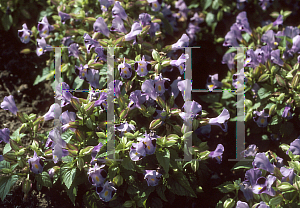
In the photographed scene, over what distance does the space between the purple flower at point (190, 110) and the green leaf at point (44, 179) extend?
1075 millimetres

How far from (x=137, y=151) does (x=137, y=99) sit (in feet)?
1.37

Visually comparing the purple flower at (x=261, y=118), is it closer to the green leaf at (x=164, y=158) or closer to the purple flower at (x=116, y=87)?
the green leaf at (x=164, y=158)

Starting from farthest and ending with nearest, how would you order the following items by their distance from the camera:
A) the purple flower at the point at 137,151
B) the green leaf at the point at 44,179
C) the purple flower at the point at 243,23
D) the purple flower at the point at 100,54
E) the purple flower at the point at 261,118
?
the purple flower at the point at 243,23 < the purple flower at the point at 261,118 < the purple flower at the point at 100,54 < the green leaf at the point at 44,179 < the purple flower at the point at 137,151

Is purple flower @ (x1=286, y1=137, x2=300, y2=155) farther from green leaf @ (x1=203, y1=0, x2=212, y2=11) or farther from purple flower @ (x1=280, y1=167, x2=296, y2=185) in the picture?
green leaf @ (x1=203, y1=0, x2=212, y2=11)

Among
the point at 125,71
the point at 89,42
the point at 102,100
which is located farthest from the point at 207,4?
the point at 102,100

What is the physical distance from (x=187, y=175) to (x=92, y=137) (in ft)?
2.53

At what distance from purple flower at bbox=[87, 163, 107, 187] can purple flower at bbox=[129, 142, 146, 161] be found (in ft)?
0.70

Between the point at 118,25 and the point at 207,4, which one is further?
the point at 207,4

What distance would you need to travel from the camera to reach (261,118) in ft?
9.05

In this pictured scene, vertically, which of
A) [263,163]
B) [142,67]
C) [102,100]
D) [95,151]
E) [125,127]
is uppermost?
[142,67]

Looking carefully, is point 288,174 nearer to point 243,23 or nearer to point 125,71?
point 125,71

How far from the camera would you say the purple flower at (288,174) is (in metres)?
2.12

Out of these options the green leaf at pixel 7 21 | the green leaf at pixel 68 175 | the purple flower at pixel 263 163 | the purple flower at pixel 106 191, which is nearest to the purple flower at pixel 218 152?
the purple flower at pixel 263 163

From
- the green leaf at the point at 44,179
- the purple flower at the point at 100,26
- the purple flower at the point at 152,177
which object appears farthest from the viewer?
the purple flower at the point at 100,26
